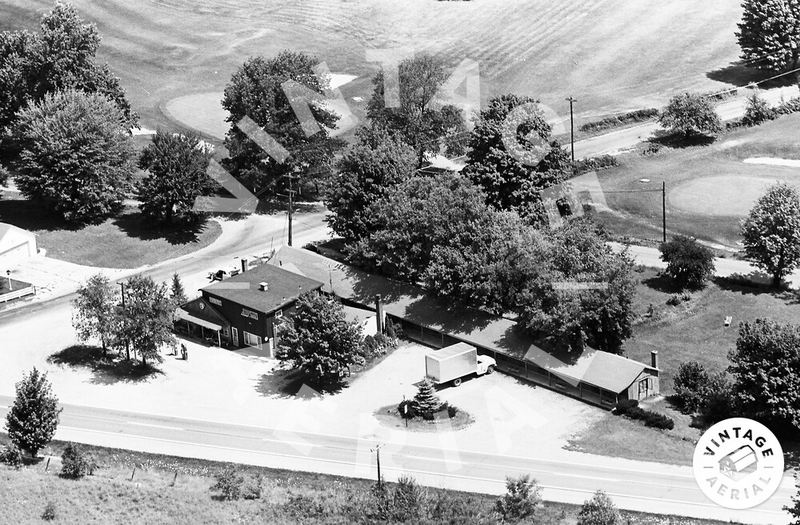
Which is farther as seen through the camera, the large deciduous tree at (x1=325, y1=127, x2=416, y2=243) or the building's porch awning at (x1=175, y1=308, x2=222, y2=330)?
the large deciduous tree at (x1=325, y1=127, x2=416, y2=243)

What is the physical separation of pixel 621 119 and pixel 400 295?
6377 centimetres

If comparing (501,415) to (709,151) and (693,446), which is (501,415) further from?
(709,151)

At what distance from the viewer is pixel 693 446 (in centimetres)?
8125

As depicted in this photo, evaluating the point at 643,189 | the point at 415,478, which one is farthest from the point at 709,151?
the point at 415,478

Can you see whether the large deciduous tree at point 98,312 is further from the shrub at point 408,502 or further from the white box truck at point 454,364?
the shrub at point 408,502

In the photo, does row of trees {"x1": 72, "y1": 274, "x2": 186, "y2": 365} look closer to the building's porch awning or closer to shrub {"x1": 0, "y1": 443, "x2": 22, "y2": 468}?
the building's porch awning

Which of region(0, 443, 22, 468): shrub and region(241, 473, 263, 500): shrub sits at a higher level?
region(0, 443, 22, 468): shrub

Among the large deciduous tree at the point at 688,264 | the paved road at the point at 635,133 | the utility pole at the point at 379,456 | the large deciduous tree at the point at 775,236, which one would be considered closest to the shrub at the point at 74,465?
the utility pole at the point at 379,456

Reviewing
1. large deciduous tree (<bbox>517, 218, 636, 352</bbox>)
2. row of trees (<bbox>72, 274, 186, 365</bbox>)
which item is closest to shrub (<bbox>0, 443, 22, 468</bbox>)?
row of trees (<bbox>72, 274, 186, 365</bbox>)

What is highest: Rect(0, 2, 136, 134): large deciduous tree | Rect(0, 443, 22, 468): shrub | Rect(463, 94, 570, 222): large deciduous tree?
Rect(0, 2, 136, 134): large deciduous tree

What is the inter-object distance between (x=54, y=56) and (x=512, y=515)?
87.5m

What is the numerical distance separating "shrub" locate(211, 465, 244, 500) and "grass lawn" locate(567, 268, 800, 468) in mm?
23371

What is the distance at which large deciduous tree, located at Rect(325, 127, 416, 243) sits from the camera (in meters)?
110

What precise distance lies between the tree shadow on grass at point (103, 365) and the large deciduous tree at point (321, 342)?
1128 centimetres
